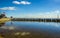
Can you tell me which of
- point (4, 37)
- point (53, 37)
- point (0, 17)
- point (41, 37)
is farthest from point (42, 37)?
point (0, 17)

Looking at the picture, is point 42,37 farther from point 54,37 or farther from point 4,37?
point 4,37

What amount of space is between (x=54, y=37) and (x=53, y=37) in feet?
0.40

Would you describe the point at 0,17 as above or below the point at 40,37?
above

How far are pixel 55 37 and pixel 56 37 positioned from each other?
0.13m

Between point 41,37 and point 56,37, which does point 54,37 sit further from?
point 41,37

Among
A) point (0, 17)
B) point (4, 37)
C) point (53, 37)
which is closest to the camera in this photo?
point (4, 37)

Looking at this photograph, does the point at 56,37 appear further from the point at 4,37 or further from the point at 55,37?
the point at 4,37

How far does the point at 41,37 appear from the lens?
11.0 m

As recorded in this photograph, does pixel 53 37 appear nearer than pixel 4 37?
No

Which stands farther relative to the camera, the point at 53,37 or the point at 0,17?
the point at 0,17

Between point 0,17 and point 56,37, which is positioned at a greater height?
point 0,17

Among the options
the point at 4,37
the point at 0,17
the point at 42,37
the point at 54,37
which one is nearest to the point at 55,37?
the point at 54,37

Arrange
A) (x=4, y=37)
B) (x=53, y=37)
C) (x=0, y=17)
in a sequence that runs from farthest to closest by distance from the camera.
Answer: (x=0, y=17), (x=53, y=37), (x=4, y=37)

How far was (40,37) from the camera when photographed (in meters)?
11.1
